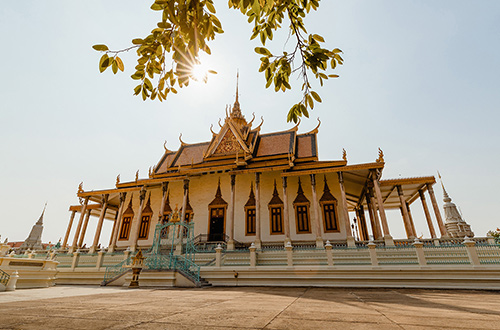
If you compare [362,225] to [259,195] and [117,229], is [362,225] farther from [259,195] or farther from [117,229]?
[117,229]

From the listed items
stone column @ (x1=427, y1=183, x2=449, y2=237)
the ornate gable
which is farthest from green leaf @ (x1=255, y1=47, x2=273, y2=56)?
the ornate gable

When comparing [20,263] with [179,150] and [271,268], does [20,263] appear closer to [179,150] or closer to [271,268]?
[271,268]

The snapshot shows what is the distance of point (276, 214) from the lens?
14.7 m

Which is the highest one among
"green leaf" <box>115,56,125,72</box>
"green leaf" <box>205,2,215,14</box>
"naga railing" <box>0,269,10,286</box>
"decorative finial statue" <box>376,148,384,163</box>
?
"decorative finial statue" <box>376,148,384,163</box>

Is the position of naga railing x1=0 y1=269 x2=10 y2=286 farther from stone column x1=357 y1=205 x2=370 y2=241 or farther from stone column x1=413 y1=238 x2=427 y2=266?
stone column x1=357 y1=205 x2=370 y2=241

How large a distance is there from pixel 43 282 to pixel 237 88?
1935 cm

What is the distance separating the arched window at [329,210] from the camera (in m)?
13.6

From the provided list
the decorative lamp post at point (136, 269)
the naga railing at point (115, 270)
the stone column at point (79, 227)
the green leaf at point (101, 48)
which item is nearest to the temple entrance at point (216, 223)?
the naga railing at point (115, 270)


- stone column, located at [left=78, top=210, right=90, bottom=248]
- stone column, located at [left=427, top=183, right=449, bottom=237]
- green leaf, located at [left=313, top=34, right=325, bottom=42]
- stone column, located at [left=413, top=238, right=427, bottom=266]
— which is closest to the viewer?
green leaf, located at [left=313, top=34, right=325, bottom=42]

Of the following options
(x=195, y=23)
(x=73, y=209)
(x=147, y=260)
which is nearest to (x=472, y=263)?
(x=195, y=23)

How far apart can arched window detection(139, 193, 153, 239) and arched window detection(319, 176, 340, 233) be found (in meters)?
11.6

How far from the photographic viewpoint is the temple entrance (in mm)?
14820

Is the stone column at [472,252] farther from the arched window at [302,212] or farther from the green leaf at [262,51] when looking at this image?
the green leaf at [262,51]

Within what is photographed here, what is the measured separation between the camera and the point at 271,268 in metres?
9.67
